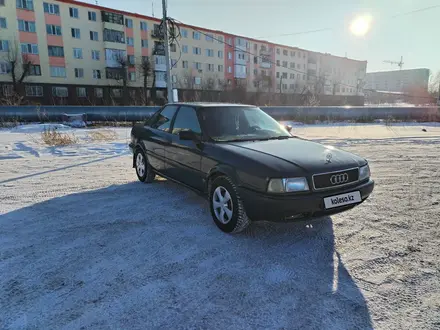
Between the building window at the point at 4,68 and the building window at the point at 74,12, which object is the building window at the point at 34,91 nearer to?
the building window at the point at 4,68

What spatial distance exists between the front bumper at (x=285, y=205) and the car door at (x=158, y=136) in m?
2.08

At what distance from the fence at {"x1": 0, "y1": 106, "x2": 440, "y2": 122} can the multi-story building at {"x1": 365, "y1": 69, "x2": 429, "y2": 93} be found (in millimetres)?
85762

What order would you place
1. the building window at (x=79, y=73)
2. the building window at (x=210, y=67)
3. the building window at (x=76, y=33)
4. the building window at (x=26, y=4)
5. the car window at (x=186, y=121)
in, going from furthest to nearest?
the building window at (x=210, y=67)
the building window at (x=79, y=73)
the building window at (x=76, y=33)
the building window at (x=26, y=4)
the car window at (x=186, y=121)

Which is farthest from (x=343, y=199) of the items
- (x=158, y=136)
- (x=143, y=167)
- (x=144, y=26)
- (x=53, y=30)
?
(x=144, y=26)

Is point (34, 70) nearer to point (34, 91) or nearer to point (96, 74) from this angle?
point (34, 91)

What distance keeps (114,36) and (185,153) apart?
43.5 meters

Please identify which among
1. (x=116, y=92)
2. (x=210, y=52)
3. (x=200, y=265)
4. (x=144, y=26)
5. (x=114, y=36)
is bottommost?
(x=200, y=265)

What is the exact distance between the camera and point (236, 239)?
130 inches

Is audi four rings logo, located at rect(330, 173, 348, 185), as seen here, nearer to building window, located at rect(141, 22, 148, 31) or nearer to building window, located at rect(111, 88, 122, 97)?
building window, located at rect(111, 88, 122, 97)

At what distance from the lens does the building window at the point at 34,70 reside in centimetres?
3580

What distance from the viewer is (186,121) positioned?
173 inches

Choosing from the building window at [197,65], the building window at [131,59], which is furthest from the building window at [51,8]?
the building window at [197,65]

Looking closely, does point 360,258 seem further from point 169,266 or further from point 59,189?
point 59,189

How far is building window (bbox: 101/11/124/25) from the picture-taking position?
40.2 m
